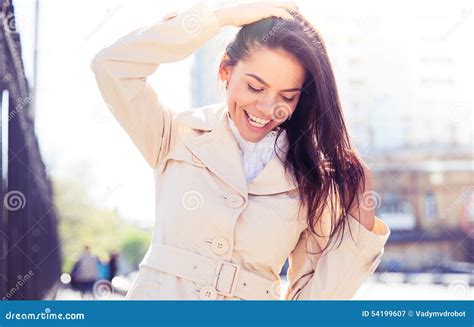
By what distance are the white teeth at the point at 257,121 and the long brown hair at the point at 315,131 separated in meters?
0.11

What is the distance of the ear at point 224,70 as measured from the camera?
6.71 ft

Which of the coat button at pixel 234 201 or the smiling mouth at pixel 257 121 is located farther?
→ the smiling mouth at pixel 257 121

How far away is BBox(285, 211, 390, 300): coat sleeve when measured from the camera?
1.85m

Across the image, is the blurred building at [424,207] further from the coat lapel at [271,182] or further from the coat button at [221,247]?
the coat button at [221,247]

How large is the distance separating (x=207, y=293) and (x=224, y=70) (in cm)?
63

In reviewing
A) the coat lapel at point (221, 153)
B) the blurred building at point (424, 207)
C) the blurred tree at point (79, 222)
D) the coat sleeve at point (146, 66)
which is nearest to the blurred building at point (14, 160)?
the coat sleeve at point (146, 66)

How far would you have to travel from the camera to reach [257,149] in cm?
203

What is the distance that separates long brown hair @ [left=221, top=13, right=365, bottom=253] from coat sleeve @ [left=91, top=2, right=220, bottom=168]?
0.48ft

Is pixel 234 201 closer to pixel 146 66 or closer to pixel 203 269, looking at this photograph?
pixel 203 269

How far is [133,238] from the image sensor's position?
3847 centimetres

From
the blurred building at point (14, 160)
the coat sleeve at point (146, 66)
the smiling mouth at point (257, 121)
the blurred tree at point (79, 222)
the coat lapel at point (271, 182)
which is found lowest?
the blurred tree at point (79, 222)

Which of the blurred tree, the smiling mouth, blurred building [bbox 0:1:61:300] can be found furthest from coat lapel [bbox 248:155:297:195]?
the blurred tree

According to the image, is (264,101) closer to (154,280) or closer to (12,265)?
(154,280)

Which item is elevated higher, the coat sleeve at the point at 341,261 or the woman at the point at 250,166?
the woman at the point at 250,166
